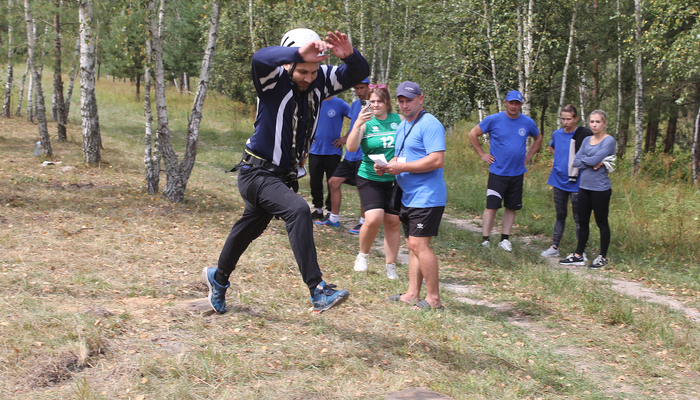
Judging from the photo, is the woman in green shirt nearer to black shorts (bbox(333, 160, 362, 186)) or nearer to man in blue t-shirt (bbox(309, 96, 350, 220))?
black shorts (bbox(333, 160, 362, 186))

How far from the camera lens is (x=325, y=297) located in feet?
11.7

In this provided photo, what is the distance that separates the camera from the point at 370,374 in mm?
3416

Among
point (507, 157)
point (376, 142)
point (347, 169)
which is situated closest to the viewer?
point (376, 142)

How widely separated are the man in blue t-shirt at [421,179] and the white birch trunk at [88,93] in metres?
7.91

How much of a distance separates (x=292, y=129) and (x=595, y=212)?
15.6 ft

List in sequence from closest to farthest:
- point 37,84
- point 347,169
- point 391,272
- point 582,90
A: point 391,272 → point 347,169 → point 37,84 → point 582,90

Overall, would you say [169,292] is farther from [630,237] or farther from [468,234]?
[630,237]

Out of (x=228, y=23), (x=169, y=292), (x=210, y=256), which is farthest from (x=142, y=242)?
(x=228, y=23)

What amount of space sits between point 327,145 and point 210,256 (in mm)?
2924

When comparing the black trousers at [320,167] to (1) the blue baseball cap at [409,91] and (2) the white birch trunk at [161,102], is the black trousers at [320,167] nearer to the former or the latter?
(2) the white birch trunk at [161,102]

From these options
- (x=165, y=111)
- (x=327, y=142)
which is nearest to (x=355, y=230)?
(x=327, y=142)

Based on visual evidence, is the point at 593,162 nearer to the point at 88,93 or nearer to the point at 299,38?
the point at 299,38

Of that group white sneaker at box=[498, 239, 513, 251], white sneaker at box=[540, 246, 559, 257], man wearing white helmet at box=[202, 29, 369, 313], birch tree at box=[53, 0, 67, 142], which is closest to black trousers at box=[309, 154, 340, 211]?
white sneaker at box=[498, 239, 513, 251]

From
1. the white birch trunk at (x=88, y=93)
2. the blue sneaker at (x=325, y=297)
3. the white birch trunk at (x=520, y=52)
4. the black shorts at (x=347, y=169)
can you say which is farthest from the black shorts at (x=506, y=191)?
the white birch trunk at (x=520, y=52)
